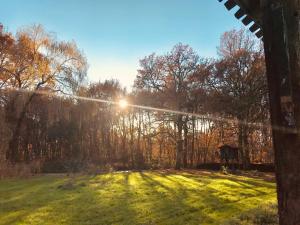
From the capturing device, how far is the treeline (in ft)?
101

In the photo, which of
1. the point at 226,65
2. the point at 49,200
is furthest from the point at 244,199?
the point at 226,65

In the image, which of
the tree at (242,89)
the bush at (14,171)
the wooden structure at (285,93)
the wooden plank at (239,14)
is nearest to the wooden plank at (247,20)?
the wooden plank at (239,14)

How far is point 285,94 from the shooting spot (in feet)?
12.3

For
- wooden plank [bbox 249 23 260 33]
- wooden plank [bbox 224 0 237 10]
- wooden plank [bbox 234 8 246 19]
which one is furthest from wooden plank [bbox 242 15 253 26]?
wooden plank [bbox 224 0 237 10]

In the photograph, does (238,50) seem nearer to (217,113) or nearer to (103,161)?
(217,113)

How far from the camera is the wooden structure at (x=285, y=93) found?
3.64 m

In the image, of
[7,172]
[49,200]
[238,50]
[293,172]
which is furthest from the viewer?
[238,50]

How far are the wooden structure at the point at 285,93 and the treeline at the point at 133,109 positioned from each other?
26343mm

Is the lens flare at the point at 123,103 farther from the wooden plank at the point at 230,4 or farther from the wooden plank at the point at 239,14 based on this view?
the wooden plank at the point at 230,4

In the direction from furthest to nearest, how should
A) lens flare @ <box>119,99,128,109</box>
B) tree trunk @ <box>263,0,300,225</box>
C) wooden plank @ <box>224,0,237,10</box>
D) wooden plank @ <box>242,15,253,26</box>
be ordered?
lens flare @ <box>119,99,128,109</box>, wooden plank @ <box>242,15,253,26</box>, wooden plank @ <box>224,0,237,10</box>, tree trunk @ <box>263,0,300,225</box>

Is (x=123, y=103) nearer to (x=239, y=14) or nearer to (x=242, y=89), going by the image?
(x=242, y=89)

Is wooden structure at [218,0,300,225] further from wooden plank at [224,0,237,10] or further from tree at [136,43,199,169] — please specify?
tree at [136,43,199,169]

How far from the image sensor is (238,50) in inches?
1253

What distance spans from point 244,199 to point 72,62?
2581 centimetres
